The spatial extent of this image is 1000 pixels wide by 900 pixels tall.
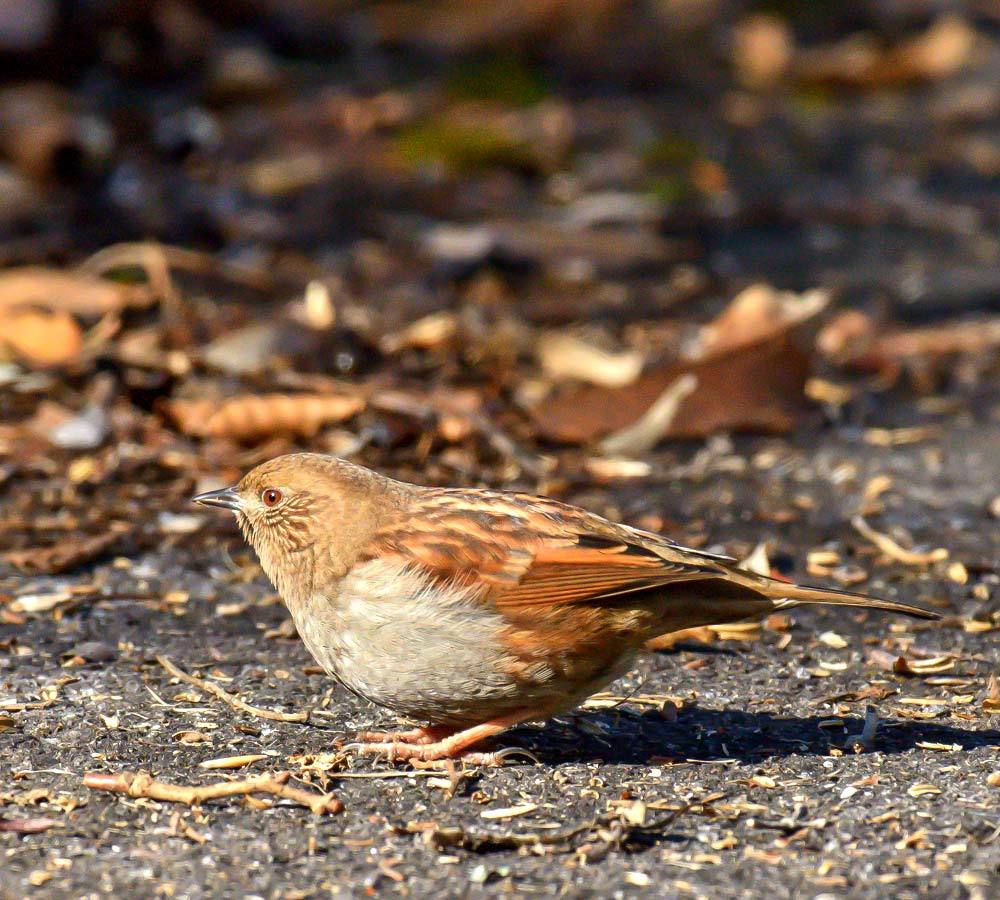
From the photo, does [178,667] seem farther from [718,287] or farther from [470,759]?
[718,287]

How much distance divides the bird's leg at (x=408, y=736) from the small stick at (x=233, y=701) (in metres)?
0.26

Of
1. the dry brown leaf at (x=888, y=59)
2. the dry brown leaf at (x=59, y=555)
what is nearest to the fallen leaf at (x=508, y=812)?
the dry brown leaf at (x=59, y=555)

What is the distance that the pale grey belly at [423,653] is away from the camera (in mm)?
4539

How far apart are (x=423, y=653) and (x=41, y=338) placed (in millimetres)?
3946

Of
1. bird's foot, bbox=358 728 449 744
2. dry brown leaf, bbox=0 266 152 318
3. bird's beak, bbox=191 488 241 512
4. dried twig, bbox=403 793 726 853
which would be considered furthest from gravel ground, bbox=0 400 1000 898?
dry brown leaf, bbox=0 266 152 318

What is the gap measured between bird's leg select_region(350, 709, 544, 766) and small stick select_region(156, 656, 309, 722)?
369 millimetres

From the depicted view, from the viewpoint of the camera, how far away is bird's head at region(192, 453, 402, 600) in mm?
4859

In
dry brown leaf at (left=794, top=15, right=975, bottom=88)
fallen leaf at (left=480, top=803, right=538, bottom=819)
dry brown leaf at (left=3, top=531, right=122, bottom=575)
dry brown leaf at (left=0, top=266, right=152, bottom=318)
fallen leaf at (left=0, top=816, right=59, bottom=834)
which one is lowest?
fallen leaf at (left=480, top=803, right=538, bottom=819)

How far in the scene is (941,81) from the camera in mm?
15430

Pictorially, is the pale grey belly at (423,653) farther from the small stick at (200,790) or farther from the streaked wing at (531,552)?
the small stick at (200,790)

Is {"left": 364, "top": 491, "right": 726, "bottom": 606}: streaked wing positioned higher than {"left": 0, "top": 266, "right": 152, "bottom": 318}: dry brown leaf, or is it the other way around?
{"left": 0, "top": 266, "right": 152, "bottom": 318}: dry brown leaf

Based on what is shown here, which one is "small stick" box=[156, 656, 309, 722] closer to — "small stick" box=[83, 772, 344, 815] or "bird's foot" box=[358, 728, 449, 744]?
"bird's foot" box=[358, 728, 449, 744]

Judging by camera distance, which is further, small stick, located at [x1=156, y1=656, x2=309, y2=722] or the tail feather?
small stick, located at [x1=156, y1=656, x2=309, y2=722]

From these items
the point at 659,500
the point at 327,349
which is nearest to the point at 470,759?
the point at 659,500
